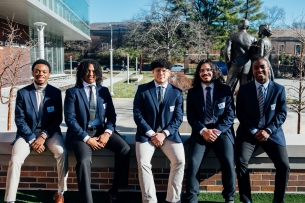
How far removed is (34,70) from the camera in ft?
11.5

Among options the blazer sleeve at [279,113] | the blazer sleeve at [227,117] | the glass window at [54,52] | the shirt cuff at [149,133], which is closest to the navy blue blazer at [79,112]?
the shirt cuff at [149,133]

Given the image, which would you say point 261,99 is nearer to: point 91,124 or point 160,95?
point 160,95

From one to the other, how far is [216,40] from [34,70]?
3414 centimetres

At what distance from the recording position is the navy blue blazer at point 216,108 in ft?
11.2

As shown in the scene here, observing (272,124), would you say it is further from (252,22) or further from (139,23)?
(252,22)

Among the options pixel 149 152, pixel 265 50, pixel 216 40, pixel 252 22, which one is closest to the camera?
pixel 149 152

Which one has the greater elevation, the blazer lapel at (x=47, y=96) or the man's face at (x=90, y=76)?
the man's face at (x=90, y=76)

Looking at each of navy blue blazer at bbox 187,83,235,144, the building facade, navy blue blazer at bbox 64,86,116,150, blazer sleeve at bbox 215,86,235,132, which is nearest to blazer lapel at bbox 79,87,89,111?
navy blue blazer at bbox 64,86,116,150

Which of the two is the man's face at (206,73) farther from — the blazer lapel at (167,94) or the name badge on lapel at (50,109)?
the name badge on lapel at (50,109)

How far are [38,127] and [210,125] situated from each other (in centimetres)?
195

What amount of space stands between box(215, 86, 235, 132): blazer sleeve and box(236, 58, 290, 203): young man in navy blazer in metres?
0.08

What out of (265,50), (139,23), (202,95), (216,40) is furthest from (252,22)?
(202,95)

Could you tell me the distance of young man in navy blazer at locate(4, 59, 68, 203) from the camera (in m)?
3.15

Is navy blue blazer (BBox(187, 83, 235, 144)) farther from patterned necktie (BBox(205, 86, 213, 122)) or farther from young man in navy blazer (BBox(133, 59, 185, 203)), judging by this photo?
young man in navy blazer (BBox(133, 59, 185, 203))
